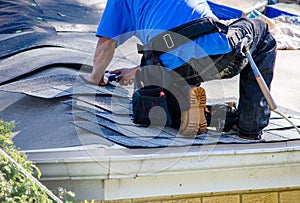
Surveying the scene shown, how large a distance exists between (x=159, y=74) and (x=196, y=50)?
273 millimetres

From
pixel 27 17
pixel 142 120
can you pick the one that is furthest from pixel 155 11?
pixel 27 17

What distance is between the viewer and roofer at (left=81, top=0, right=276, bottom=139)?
12.0 ft

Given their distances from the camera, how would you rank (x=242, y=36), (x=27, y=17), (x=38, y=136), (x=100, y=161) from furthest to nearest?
(x=27, y=17) → (x=242, y=36) → (x=38, y=136) → (x=100, y=161)

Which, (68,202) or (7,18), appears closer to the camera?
(68,202)

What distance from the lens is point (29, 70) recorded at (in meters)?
4.40

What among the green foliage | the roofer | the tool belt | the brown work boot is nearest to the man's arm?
the roofer

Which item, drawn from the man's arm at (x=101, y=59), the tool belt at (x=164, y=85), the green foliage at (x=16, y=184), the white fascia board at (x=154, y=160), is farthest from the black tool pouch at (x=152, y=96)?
the green foliage at (x=16, y=184)

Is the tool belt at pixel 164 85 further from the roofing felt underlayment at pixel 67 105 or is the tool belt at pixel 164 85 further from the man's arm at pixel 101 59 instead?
the man's arm at pixel 101 59

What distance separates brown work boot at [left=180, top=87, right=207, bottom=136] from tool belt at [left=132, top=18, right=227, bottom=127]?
4 cm

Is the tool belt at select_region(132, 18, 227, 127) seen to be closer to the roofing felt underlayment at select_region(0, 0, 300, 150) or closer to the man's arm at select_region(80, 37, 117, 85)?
the roofing felt underlayment at select_region(0, 0, 300, 150)

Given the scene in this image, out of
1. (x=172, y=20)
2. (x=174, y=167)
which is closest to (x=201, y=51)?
(x=172, y=20)

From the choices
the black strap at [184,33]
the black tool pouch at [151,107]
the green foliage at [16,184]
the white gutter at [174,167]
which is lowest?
the white gutter at [174,167]

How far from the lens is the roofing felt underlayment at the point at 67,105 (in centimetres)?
348

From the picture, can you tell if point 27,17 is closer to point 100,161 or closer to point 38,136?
point 38,136
